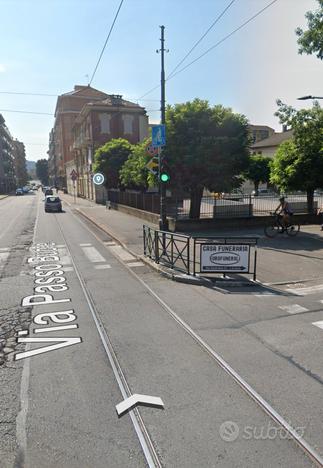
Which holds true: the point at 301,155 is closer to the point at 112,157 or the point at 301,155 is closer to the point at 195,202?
the point at 195,202

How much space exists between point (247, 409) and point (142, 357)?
1.71 meters

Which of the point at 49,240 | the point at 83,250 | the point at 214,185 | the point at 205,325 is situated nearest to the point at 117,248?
the point at 83,250

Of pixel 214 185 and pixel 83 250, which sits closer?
pixel 83 250

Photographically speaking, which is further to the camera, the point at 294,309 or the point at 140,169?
the point at 140,169

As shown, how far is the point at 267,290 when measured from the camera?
26.5 feet

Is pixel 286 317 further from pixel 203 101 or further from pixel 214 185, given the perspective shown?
pixel 203 101

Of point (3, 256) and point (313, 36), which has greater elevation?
point (313, 36)

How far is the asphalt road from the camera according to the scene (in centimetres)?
315

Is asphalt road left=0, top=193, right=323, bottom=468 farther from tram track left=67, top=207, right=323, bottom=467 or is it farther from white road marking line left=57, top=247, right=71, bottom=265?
white road marking line left=57, top=247, right=71, bottom=265

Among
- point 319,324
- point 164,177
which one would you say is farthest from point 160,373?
point 164,177

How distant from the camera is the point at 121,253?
1292 cm

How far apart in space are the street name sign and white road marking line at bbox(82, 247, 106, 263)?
4149 mm

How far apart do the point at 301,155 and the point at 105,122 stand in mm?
30209

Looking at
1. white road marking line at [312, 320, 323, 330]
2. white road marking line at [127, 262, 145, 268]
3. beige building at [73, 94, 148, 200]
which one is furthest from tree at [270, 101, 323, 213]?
beige building at [73, 94, 148, 200]
